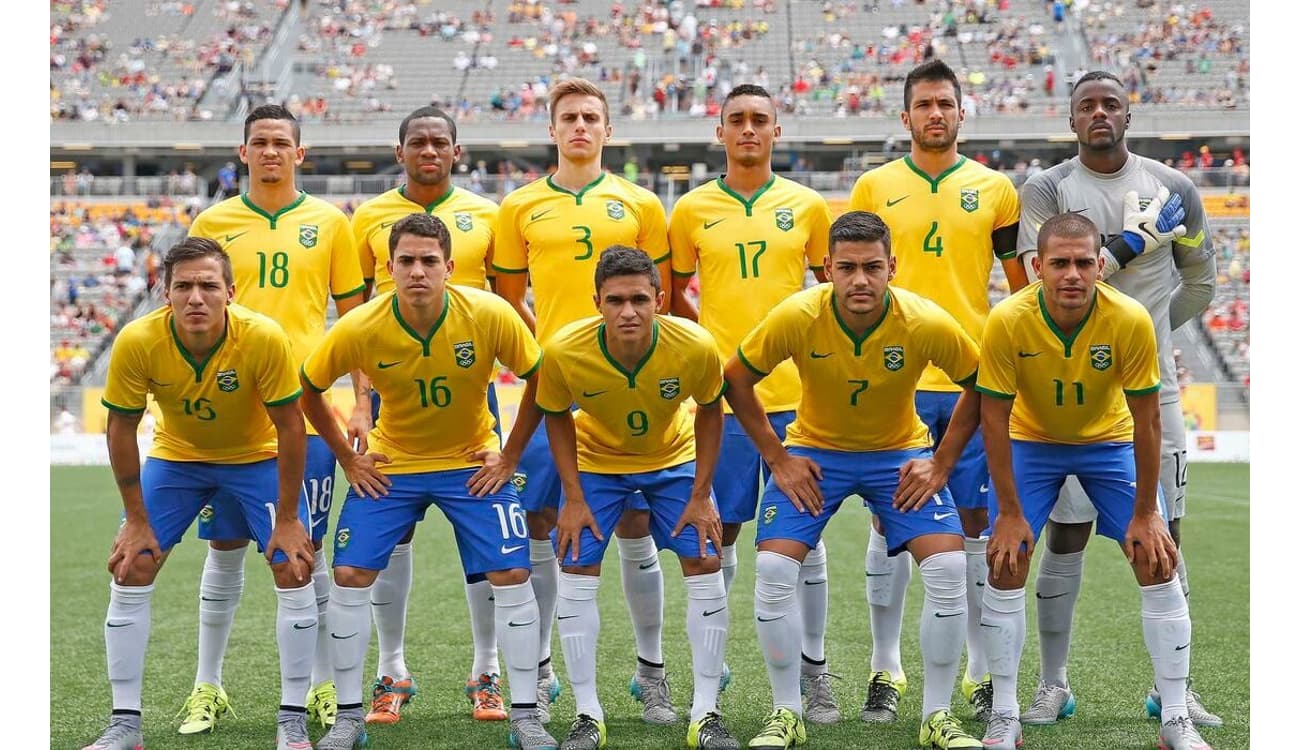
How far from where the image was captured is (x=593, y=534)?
16.0ft

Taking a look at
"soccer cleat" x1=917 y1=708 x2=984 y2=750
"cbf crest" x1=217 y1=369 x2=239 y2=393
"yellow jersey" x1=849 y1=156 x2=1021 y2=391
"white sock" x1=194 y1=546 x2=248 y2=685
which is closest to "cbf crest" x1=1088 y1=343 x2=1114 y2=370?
"yellow jersey" x1=849 y1=156 x2=1021 y2=391

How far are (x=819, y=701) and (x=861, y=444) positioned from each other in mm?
1192

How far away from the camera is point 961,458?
5.20 m

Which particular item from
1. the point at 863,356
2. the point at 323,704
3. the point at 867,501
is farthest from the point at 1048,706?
the point at 323,704

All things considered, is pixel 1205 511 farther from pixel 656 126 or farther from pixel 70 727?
pixel 656 126

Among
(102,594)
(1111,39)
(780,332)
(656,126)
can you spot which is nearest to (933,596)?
(780,332)

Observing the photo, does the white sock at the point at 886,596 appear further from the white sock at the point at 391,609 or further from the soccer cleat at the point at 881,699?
the white sock at the point at 391,609

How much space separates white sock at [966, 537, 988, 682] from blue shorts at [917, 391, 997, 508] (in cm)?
20

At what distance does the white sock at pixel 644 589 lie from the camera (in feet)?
17.6

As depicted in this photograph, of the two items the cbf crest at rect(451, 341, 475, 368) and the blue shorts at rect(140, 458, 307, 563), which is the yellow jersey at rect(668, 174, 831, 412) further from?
the blue shorts at rect(140, 458, 307, 563)

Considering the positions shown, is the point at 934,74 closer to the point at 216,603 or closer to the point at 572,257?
the point at 572,257

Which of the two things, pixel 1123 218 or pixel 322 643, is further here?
pixel 322 643

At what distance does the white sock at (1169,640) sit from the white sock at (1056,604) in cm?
47

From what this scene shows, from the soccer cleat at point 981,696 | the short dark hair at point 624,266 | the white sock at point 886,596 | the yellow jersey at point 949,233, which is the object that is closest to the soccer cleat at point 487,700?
the white sock at point 886,596
